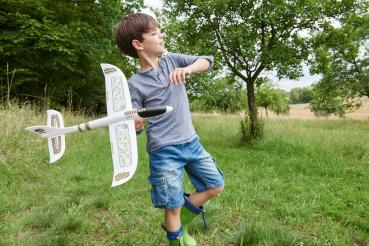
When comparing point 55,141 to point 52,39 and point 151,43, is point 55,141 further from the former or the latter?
point 52,39

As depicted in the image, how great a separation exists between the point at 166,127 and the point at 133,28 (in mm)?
689

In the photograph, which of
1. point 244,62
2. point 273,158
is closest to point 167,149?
point 273,158

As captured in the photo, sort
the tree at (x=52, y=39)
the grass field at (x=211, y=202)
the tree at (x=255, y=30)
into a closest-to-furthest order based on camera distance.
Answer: the grass field at (x=211, y=202)
the tree at (x=255, y=30)
the tree at (x=52, y=39)

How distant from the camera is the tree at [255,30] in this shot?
8.55m

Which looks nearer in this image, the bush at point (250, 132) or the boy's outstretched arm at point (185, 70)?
the boy's outstretched arm at point (185, 70)

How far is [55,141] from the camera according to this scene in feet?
8.85

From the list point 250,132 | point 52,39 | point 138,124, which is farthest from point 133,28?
point 52,39

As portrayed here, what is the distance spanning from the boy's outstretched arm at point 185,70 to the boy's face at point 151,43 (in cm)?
24

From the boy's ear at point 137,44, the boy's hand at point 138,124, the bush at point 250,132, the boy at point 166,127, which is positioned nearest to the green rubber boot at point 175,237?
the boy at point 166,127

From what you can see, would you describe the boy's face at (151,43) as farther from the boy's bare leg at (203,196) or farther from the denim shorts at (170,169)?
the boy's bare leg at (203,196)

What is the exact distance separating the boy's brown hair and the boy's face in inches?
0.9

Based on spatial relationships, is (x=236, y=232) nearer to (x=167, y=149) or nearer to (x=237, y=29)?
(x=167, y=149)

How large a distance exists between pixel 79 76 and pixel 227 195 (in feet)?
48.6

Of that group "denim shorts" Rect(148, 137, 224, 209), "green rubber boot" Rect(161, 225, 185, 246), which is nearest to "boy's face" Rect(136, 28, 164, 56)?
"denim shorts" Rect(148, 137, 224, 209)
